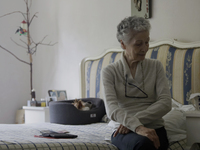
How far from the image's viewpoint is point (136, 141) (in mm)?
1436

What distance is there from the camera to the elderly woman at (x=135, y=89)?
63.8 inches

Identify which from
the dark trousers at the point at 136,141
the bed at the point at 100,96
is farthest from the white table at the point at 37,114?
the dark trousers at the point at 136,141

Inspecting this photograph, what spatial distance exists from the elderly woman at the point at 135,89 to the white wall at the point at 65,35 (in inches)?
45.6

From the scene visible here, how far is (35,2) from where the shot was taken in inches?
174

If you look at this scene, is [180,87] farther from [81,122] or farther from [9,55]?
[9,55]

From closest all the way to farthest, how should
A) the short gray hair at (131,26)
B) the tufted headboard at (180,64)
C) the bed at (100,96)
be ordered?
the bed at (100,96) < the short gray hair at (131,26) < the tufted headboard at (180,64)

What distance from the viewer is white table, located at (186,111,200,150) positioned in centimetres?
168

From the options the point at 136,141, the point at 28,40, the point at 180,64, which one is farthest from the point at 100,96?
the point at 136,141

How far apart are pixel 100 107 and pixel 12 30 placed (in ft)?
7.11

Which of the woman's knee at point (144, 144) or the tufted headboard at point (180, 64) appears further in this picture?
the tufted headboard at point (180, 64)

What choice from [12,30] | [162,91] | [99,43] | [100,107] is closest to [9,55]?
[12,30]

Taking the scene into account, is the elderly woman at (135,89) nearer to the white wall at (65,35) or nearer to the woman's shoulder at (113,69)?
the woman's shoulder at (113,69)

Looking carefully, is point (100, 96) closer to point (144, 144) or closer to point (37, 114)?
point (37, 114)

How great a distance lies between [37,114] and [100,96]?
825 mm
